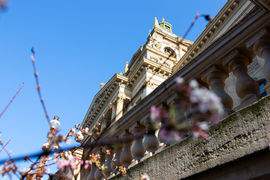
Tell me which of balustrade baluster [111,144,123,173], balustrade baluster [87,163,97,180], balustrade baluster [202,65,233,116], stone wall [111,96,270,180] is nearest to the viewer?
stone wall [111,96,270,180]

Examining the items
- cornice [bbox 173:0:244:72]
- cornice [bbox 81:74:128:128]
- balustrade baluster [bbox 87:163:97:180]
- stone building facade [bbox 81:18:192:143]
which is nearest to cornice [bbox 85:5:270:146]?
balustrade baluster [bbox 87:163:97:180]

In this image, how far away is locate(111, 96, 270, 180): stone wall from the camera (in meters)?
2.15

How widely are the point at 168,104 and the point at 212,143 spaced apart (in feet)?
3.48

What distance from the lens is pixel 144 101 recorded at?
3.73 metres

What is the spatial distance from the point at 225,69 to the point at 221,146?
1.11 metres

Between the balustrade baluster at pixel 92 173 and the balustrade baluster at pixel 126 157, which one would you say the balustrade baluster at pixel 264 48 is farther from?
the balustrade baluster at pixel 92 173

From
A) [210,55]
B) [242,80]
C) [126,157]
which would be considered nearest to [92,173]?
[126,157]

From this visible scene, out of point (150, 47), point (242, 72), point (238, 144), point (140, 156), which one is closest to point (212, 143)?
point (238, 144)

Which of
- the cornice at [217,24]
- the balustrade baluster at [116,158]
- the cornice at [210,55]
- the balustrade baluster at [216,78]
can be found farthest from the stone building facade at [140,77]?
the balustrade baluster at [216,78]

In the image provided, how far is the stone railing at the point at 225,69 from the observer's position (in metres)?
2.66

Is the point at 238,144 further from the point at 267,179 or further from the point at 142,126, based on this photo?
the point at 142,126

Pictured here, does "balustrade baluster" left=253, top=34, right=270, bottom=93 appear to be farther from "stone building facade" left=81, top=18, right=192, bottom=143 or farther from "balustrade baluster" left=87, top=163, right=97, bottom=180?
"stone building facade" left=81, top=18, right=192, bottom=143

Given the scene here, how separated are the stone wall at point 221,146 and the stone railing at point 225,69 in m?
0.36

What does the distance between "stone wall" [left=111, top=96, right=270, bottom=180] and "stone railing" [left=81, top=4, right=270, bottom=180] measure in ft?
1.17
